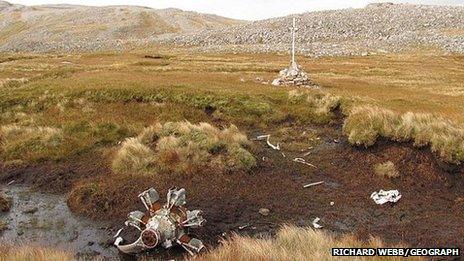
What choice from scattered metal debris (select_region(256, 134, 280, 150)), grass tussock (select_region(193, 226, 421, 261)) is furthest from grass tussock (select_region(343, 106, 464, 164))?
grass tussock (select_region(193, 226, 421, 261))

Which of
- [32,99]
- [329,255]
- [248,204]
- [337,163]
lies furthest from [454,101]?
[32,99]

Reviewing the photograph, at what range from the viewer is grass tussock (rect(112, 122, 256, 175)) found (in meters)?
21.2

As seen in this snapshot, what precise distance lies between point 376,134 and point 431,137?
8.68ft

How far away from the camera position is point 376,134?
23.2m

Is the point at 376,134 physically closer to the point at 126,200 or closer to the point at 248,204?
the point at 248,204

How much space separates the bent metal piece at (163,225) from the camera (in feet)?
48.9

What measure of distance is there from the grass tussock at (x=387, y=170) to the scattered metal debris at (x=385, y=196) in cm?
139

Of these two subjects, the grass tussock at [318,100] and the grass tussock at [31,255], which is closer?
the grass tussock at [31,255]

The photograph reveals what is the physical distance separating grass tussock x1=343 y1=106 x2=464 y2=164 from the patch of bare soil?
46 cm

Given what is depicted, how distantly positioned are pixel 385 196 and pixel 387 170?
7.16 ft

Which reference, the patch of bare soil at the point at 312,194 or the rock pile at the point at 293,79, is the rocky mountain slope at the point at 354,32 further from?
the patch of bare soil at the point at 312,194

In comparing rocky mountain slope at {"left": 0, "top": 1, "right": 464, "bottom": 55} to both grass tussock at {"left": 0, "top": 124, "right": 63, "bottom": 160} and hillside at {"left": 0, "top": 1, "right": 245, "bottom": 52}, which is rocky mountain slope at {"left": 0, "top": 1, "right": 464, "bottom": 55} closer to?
hillside at {"left": 0, "top": 1, "right": 245, "bottom": 52}

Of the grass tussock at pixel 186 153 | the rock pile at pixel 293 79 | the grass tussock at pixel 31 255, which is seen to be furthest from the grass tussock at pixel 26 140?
the rock pile at pixel 293 79

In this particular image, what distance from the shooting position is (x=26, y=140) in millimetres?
25344
